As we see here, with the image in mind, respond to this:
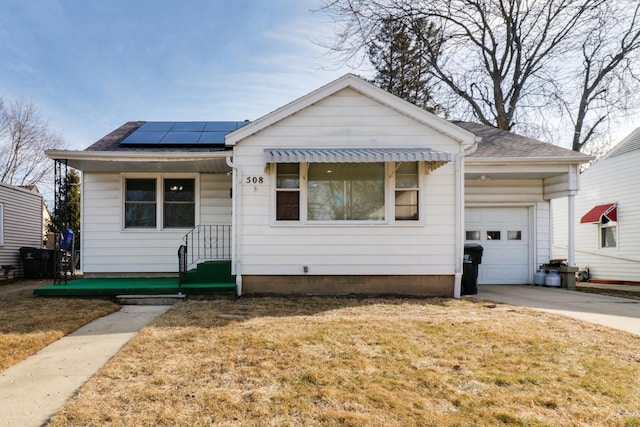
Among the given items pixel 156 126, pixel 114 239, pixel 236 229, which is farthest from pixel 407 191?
pixel 156 126

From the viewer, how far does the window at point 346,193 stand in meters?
7.92

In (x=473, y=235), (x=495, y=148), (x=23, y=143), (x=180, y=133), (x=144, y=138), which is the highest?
(x=23, y=143)

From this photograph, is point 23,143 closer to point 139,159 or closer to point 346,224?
point 139,159

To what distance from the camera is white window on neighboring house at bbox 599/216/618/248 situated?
1460 centimetres

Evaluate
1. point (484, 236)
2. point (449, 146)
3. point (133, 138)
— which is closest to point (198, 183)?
point (133, 138)

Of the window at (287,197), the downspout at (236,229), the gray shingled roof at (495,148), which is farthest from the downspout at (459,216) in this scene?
the downspout at (236,229)

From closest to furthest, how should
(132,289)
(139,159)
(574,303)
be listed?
1. (574,303)
2. (132,289)
3. (139,159)

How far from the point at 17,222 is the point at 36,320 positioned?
37.7 ft

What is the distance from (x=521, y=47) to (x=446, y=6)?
416 centimetres

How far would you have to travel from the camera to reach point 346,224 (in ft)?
25.7

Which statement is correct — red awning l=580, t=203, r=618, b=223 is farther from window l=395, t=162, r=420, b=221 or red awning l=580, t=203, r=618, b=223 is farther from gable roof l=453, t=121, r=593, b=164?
window l=395, t=162, r=420, b=221

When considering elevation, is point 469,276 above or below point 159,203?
below

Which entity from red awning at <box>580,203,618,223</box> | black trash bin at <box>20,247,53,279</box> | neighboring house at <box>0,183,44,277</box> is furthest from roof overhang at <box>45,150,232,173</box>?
red awning at <box>580,203,618,223</box>

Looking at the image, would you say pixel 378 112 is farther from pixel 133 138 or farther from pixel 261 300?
pixel 133 138
